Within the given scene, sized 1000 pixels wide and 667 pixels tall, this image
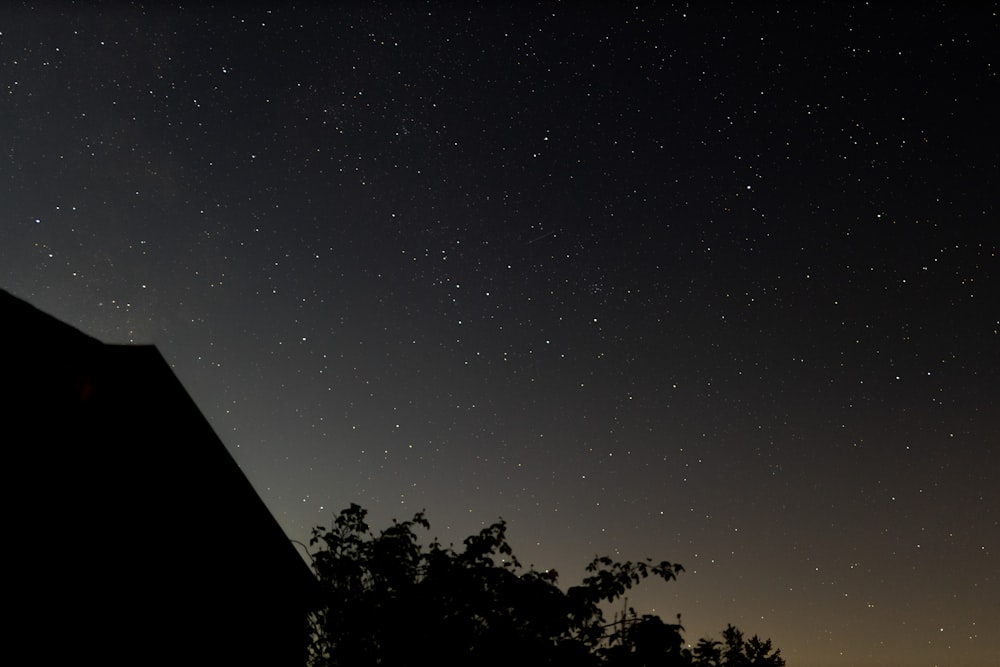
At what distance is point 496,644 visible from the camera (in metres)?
10.7

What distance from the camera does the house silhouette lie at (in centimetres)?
699

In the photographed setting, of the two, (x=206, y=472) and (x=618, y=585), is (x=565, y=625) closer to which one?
(x=618, y=585)

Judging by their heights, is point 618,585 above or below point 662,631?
above

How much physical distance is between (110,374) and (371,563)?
245 inches

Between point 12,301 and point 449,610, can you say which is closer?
point 12,301

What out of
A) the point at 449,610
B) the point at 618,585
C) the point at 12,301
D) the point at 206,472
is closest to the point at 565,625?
the point at 618,585

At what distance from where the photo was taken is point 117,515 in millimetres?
8258

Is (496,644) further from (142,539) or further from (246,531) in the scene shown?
(142,539)

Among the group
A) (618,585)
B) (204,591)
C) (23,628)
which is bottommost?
(23,628)

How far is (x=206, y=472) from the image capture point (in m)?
9.80

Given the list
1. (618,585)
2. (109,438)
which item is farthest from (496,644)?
(109,438)

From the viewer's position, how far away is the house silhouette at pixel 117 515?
6988mm

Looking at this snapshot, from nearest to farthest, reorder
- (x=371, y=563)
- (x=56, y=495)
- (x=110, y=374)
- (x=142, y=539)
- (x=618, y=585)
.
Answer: (x=56, y=495)
(x=110, y=374)
(x=142, y=539)
(x=618, y=585)
(x=371, y=563)

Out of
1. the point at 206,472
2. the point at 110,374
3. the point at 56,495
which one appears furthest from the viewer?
the point at 206,472
